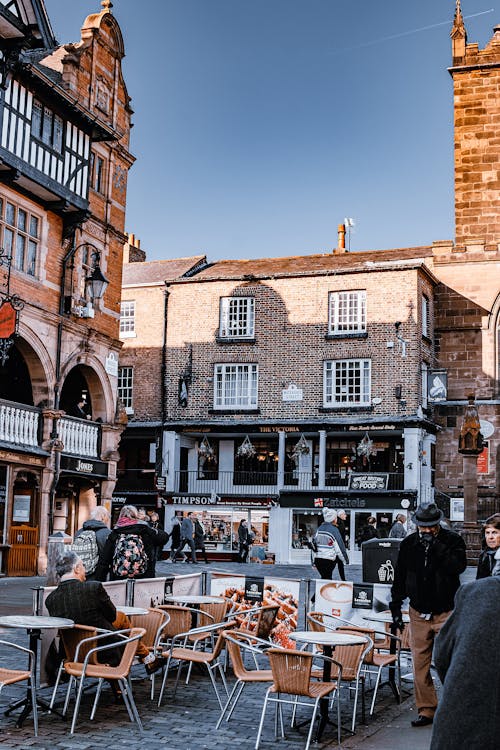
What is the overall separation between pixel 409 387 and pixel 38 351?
14.6 metres

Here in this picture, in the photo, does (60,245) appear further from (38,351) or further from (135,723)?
(135,723)

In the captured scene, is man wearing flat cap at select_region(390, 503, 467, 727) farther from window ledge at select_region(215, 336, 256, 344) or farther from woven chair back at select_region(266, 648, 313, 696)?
window ledge at select_region(215, 336, 256, 344)

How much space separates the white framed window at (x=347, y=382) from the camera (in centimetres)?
3216

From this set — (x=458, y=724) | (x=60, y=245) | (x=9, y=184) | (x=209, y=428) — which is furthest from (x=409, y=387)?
(x=458, y=724)

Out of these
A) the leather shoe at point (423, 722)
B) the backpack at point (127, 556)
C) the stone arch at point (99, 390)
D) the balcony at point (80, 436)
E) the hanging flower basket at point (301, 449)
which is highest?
the stone arch at point (99, 390)

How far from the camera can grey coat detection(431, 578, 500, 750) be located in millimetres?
2924

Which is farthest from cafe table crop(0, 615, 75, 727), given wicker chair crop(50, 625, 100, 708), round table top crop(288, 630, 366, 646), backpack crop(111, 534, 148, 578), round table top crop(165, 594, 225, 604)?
round table top crop(165, 594, 225, 604)

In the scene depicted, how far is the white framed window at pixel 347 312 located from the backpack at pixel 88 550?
2313 cm

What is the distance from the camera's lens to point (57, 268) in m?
22.2

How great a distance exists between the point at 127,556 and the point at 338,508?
2262cm

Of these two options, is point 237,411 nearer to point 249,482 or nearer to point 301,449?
point 249,482

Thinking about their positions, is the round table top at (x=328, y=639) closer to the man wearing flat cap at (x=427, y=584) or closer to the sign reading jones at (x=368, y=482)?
the man wearing flat cap at (x=427, y=584)

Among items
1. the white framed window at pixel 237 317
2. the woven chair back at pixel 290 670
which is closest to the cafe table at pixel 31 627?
the woven chair back at pixel 290 670

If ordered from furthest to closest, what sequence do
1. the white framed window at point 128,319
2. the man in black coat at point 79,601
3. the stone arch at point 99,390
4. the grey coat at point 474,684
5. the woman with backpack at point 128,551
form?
1. the white framed window at point 128,319
2. the stone arch at point 99,390
3. the woman with backpack at point 128,551
4. the man in black coat at point 79,601
5. the grey coat at point 474,684
